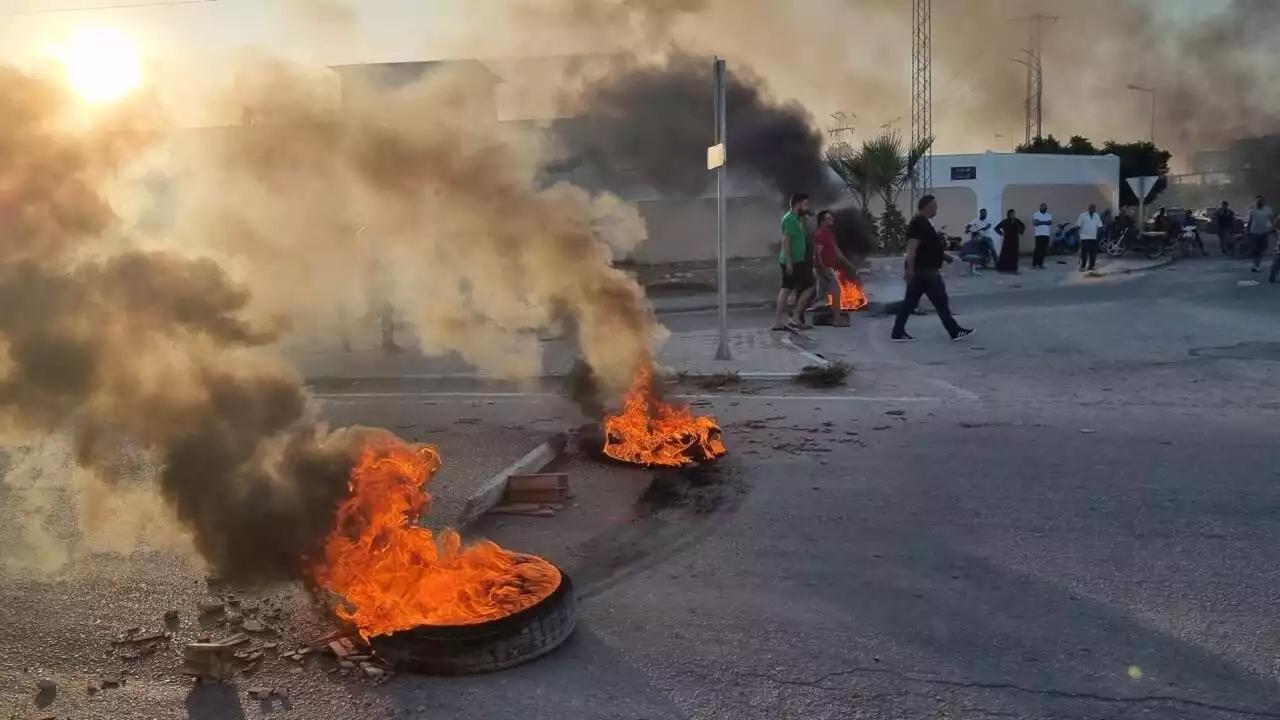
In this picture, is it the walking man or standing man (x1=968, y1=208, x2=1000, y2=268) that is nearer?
the walking man

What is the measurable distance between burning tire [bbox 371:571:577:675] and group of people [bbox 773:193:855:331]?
864cm

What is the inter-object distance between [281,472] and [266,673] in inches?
31.1

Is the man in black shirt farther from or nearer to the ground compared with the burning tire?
farther from the ground

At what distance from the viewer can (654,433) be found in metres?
6.08

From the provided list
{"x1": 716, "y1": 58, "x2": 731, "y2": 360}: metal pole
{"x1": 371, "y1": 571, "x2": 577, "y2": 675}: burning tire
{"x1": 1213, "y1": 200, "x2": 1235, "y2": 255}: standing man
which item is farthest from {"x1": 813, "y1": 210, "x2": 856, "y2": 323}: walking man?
{"x1": 1213, "y1": 200, "x2": 1235, "y2": 255}: standing man

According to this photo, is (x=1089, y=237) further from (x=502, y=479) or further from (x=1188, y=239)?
(x=502, y=479)

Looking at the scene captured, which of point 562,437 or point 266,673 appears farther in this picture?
point 562,437

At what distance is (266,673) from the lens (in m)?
3.27

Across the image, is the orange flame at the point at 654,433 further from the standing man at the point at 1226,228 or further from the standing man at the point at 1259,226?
the standing man at the point at 1226,228

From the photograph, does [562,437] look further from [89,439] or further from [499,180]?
[89,439]

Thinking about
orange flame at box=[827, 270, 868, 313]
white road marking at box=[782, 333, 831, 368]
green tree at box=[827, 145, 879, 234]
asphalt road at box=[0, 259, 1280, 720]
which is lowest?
asphalt road at box=[0, 259, 1280, 720]

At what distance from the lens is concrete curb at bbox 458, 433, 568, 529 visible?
498 centimetres

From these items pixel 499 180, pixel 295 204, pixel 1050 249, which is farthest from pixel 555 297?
pixel 1050 249

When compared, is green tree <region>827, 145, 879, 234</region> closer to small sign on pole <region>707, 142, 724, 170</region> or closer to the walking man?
the walking man
